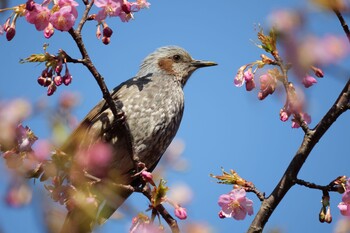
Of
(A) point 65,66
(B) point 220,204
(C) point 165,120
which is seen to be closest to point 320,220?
(B) point 220,204

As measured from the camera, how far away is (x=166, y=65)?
533cm

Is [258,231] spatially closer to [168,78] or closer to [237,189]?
[237,189]

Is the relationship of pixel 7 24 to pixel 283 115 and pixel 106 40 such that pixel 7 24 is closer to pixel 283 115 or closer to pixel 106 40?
pixel 106 40

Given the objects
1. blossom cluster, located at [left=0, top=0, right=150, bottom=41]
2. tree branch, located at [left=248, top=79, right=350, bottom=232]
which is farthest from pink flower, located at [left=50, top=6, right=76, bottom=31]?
tree branch, located at [left=248, top=79, right=350, bottom=232]

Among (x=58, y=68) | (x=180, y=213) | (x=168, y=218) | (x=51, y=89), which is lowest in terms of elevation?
(x=168, y=218)

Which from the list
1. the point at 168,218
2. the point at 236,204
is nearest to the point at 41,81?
the point at 168,218

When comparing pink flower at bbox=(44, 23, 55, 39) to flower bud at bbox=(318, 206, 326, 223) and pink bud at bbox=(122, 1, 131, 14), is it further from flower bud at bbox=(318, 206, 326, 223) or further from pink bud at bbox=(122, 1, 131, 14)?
flower bud at bbox=(318, 206, 326, 223)

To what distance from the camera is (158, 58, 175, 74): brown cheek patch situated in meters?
5.27

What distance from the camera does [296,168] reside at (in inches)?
96.7

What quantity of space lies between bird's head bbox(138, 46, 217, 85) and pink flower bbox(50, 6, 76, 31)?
2793mm

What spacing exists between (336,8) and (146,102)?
3.44 m

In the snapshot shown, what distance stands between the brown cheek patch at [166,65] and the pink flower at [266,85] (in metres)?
2.76

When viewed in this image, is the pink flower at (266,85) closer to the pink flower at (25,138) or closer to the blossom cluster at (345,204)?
the blossom cluster at (345,204)

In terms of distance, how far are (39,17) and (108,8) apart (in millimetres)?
440
